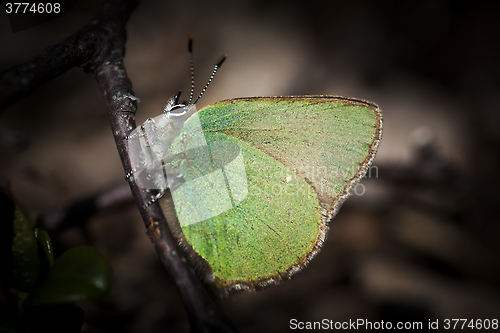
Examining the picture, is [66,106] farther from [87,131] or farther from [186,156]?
[186,156]

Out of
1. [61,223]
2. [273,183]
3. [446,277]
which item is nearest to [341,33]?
[273,183]

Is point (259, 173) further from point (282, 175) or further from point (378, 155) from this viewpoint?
point (378, 155)

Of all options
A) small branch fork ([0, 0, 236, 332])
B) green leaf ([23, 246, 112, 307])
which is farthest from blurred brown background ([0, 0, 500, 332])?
green leaf ([23, 246, 112, 307])

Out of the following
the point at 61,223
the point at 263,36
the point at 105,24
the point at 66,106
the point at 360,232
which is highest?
the point at 263,36

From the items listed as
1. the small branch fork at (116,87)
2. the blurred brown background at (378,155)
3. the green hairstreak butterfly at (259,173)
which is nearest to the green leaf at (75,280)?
the small branch fork at (116,87)

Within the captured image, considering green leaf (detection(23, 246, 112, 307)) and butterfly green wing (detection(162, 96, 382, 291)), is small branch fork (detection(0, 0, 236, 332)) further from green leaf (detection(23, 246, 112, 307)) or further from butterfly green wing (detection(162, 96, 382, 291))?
butterfly green wing (detection(162, 96, 382, 291))

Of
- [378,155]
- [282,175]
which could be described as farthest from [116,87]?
[378,155]

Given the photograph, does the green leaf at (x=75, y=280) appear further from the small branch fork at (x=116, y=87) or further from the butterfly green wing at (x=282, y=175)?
the butterfly green wing at (x=282, y=175)
